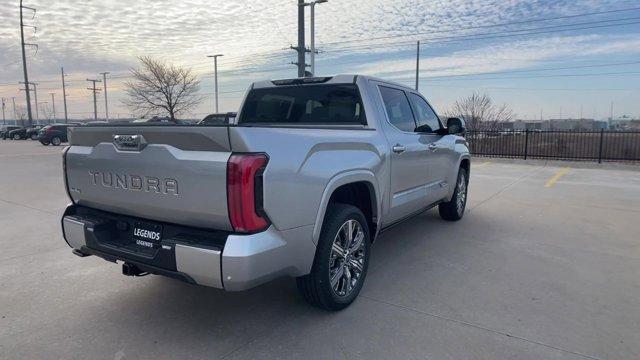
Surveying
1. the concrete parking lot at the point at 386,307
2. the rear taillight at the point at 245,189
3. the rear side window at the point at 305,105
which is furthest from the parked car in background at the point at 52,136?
the rear taillight at the point at 245,189

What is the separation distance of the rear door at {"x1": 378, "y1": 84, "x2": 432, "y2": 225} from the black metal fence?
44.6 ft

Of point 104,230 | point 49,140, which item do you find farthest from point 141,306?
point 49,140

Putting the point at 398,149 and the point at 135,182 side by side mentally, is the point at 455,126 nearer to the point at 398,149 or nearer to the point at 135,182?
the point at 398,149

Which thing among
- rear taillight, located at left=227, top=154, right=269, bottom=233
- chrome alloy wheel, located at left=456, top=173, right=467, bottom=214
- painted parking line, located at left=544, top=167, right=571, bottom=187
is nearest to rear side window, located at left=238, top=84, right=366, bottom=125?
rear taillight, located at left=227, top=154, right=269, bottom=233

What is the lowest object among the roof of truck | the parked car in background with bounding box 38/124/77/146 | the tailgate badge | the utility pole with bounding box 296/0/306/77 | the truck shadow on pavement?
the truck shadow on pavement

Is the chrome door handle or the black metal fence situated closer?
the chrome door handle

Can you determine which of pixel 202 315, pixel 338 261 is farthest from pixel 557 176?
pixel 202 315

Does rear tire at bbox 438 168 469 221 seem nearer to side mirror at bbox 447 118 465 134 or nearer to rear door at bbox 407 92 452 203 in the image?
rear door at bbox 407 92 452 203

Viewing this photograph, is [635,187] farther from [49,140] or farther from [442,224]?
[49,140]

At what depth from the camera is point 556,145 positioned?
722 inches

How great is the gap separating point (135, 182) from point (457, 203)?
4939 millimetres

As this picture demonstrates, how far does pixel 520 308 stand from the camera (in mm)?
3596

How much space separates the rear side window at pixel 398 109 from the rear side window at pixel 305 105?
41 centimetres

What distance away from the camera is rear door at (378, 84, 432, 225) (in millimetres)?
4320
